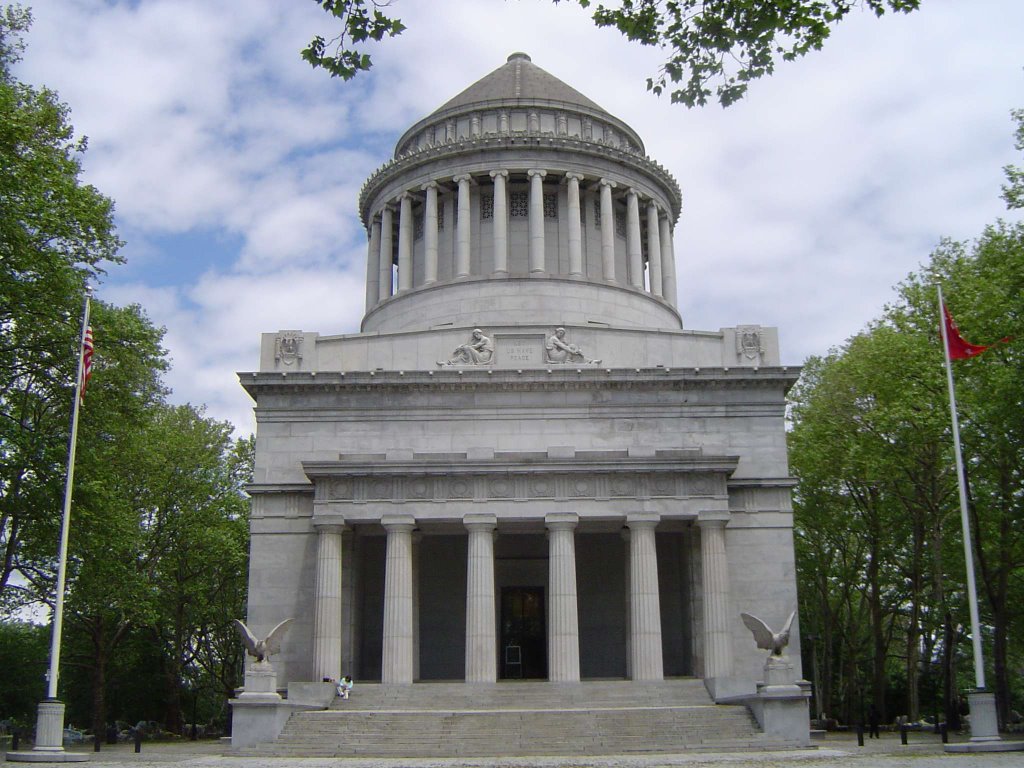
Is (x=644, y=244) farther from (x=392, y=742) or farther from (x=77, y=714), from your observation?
(x=77, y=714)

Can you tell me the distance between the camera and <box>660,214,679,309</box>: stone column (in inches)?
2106

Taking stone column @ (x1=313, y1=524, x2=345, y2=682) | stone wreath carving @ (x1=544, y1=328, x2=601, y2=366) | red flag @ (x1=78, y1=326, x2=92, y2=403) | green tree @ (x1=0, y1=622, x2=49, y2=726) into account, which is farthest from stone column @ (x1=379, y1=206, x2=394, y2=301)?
green tree @ (x1=0, y1=622, x2=49, y2=726)

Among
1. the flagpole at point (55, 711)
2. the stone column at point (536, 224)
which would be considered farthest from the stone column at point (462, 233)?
the flagpole at point (55, 711)

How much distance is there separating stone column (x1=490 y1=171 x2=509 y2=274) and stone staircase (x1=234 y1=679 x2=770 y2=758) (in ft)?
69.0

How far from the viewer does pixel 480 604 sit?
1398 inches

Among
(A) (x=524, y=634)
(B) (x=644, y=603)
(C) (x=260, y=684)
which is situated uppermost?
(B) (x=644, y=603)

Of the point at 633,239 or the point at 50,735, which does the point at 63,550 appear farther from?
the point at 633,239

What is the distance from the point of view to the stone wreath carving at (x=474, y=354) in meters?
40.7

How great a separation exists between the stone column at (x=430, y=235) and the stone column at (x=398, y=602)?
1576cm

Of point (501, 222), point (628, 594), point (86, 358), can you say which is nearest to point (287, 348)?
point (86, 358)

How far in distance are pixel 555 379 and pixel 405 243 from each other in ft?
47.6

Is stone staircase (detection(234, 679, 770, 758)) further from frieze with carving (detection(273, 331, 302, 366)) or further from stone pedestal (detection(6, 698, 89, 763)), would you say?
frieze with carving (detection(273, 331, 302, 366))

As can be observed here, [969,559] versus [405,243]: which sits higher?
[405,243]

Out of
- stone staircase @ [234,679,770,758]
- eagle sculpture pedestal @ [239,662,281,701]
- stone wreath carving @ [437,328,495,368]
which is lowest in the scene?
stone staircase @ [234,679,770,758]
